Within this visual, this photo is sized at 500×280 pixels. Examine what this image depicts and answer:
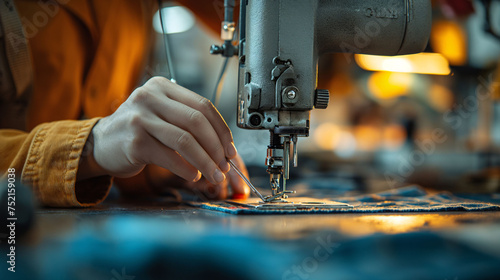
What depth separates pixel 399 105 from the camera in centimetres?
448

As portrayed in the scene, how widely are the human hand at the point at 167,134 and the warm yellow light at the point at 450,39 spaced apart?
3655mm

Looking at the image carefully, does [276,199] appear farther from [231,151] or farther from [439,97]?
[439,97]

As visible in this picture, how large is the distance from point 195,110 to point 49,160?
0.31 meters

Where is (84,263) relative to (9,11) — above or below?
below

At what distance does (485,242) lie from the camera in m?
0.52

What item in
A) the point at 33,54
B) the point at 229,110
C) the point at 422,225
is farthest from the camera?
the point at 229,110

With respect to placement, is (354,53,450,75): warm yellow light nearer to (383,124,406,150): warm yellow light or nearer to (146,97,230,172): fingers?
(383,124,406,150): warm yellow light

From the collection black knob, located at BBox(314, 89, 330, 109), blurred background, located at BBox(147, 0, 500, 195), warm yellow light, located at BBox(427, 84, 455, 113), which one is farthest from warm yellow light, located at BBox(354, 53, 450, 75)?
black knob, located at BBox(314, 89, 330, 109)

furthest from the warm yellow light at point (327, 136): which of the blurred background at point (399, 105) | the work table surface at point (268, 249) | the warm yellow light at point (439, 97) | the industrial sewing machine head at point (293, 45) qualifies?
the work table surface at point (268, 249)

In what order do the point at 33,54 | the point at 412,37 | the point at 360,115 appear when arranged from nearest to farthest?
the point at 412,37
the point at 33,54
the point at 360,115

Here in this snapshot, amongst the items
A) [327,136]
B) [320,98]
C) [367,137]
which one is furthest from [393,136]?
[320,98]

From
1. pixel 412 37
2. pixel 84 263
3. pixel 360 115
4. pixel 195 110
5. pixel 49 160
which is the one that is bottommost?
pixel 84 263

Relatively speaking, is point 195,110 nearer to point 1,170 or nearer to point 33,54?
point 1,170

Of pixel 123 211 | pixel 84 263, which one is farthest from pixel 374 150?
pixel 84 263
